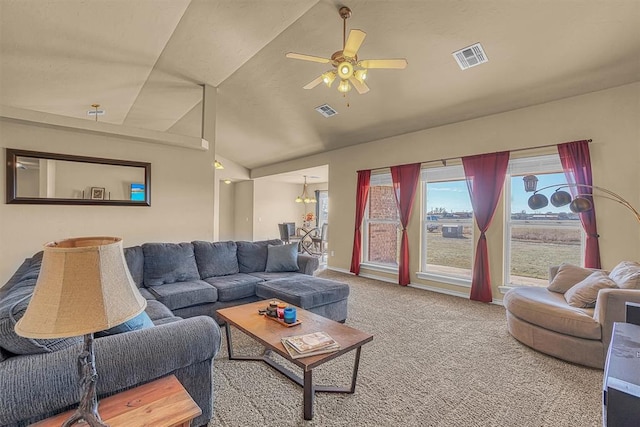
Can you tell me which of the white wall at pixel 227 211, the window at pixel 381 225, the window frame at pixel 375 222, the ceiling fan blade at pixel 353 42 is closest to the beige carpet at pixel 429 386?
the window frame at pixel 375 222

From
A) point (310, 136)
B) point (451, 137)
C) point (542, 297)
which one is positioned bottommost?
point (542, 297)

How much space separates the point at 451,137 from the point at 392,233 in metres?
2.08

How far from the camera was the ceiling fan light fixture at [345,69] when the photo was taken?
2.67 m

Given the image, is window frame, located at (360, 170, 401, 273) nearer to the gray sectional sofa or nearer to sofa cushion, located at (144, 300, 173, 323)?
the gray sectional sofa

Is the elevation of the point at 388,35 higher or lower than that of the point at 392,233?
higher

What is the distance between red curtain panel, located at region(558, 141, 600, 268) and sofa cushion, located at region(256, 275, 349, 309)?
2958 millimetres

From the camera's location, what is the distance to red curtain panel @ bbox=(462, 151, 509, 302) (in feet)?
13.8

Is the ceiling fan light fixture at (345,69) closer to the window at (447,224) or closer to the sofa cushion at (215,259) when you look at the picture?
the sofa cushion at (215,259)

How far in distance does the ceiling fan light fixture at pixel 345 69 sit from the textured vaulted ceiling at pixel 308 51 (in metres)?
0.78

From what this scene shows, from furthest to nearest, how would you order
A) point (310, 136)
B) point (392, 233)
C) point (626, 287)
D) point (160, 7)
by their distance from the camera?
point (310, 136) < point (392, 233) < point (160, 7) < point (626, 287)

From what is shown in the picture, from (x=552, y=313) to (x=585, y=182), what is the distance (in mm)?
1877

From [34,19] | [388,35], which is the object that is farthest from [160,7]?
[388,35]

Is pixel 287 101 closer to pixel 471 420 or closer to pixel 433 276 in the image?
pixel 433 276

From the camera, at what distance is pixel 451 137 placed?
4715 millimetres
